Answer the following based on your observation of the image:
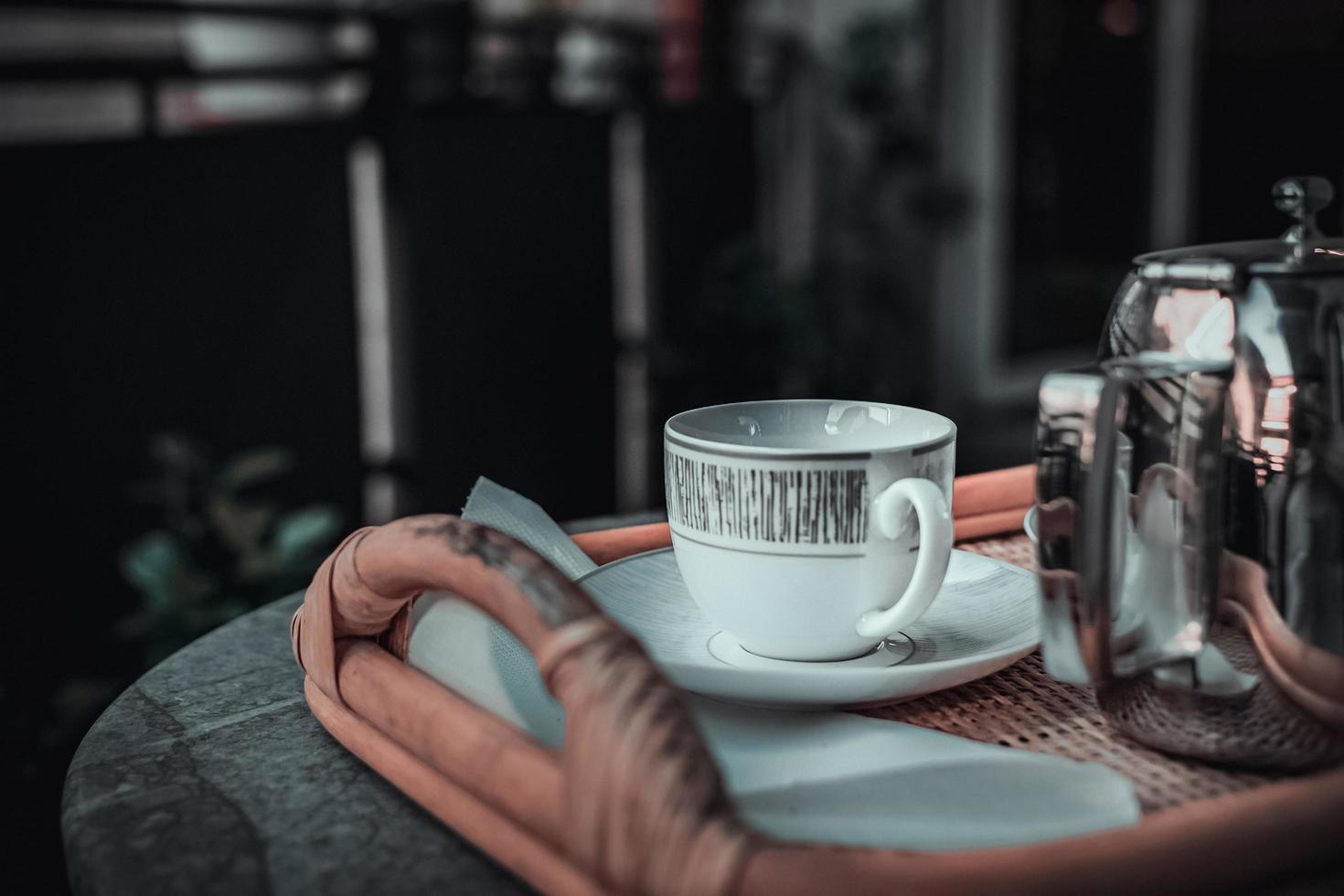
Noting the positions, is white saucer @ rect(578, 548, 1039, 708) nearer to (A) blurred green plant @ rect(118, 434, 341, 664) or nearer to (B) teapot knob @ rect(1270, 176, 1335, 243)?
(B) teapot knob @ rect(1270, 176, 1335, 243)

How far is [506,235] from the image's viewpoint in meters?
2.07

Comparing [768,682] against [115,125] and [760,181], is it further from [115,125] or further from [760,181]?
[760,181]

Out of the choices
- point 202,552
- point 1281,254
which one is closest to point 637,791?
point 1281,254

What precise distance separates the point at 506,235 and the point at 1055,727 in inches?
71.1

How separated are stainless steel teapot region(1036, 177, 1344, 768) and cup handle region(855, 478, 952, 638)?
60 millimetres

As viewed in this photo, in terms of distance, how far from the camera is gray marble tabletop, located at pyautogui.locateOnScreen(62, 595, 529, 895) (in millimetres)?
316

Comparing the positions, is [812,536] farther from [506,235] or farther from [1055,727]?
[506,235]

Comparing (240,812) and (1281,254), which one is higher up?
(1281,254)

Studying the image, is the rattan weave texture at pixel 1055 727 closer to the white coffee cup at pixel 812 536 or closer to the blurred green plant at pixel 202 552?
the white coffee cup at pixel 812 536

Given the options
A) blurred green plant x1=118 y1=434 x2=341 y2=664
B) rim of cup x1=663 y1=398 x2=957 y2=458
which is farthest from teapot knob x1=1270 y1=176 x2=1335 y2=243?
blurred green plant x1=118 y1=434 x2=341 y2=664

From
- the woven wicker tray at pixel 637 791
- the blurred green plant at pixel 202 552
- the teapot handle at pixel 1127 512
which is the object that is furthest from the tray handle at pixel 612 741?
the blurred green plant at pixel 202 552

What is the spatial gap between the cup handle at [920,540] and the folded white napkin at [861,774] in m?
0.03

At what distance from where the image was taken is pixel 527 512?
1.59ft

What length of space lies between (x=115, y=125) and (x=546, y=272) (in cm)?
82
